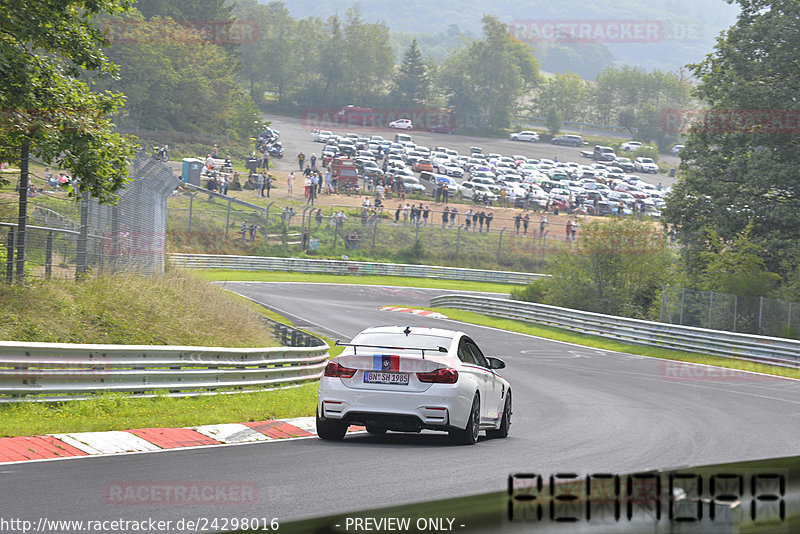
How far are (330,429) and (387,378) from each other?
38.3 inches

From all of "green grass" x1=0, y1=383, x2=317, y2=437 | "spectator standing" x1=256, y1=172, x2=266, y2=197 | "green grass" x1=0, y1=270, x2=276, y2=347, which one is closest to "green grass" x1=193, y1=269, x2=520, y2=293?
"spectator standing" x1=256, y1=172, x2=266, y2=197

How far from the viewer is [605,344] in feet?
107

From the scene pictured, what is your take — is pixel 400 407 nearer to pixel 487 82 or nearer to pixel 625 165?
pixel 625 165

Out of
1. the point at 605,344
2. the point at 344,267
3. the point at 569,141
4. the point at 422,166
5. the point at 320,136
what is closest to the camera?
the point at 605,344

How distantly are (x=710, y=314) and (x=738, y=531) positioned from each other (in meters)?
30.7

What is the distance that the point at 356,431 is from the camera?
41.5 feet

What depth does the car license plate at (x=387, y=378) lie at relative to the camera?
35.3 feet

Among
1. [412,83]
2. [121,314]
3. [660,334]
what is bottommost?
[660,334]

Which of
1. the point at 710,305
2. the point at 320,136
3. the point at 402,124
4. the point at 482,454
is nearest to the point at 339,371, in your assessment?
the point at 482,454

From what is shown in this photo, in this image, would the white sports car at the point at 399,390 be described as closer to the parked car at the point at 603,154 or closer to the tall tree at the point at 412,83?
the parked car at the point at 603,154

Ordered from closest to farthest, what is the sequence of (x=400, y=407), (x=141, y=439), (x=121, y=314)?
(x=141, y=439), (x=400, y=407), (x=121, y=314)

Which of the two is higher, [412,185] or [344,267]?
[412,185]

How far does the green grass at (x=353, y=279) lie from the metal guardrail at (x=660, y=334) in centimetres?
1468

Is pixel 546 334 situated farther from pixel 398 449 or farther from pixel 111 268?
pixel 398 449
